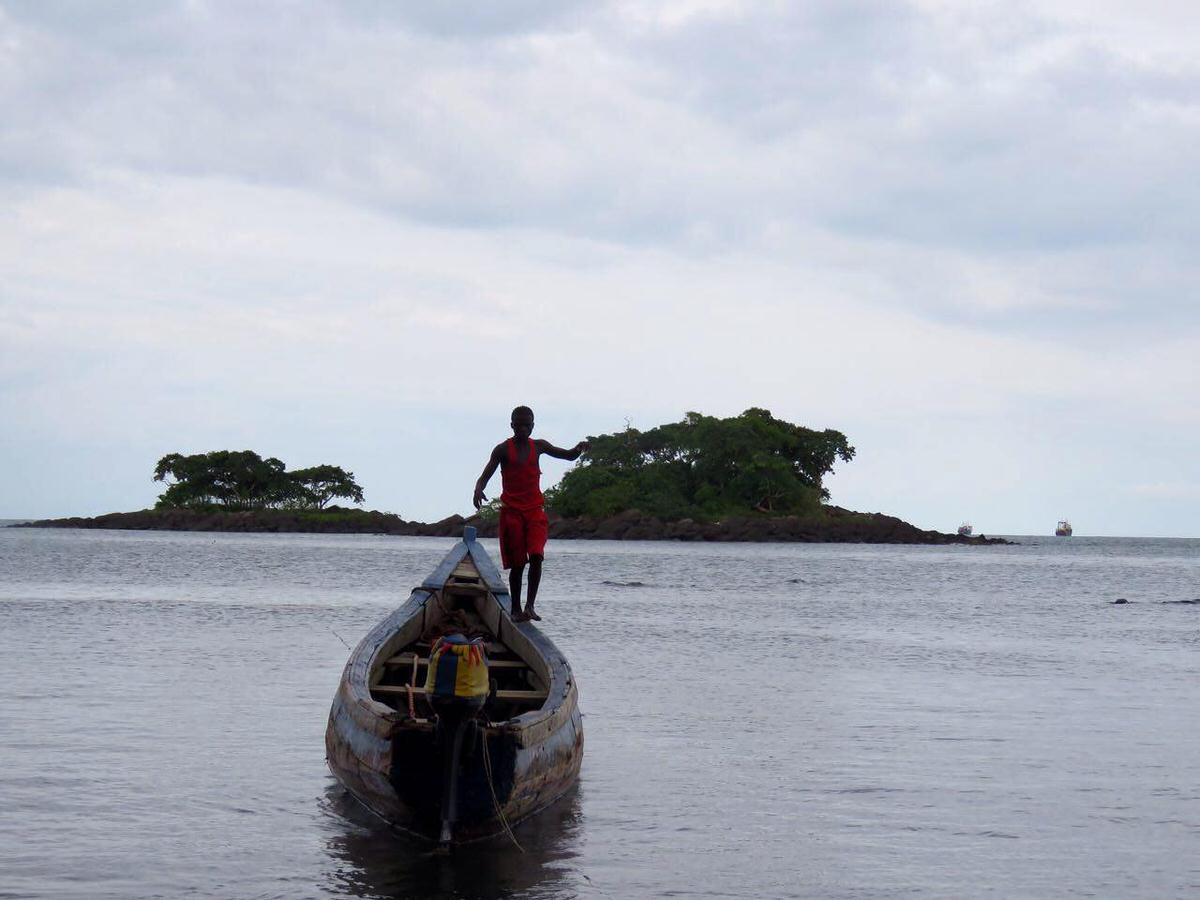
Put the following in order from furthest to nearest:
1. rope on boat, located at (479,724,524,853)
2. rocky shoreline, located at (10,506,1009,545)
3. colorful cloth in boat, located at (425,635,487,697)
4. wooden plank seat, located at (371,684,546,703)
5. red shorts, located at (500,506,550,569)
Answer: rocky shoreline, located at (10,506,1009,545) < red shorts, located at (500,506,550,569) < wooden plank seat, located at (371,684,546,703) < rope on boat, located at (479,724,524,853) < colorful cloth in boat, located at (425,635,487,697)

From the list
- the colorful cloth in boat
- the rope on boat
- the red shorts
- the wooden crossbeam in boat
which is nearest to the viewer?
the colorful cloth in boat

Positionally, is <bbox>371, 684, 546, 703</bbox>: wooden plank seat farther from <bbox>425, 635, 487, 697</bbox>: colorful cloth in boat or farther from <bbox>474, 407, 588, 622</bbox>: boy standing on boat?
<bbox>425, 635, 487, 697</bbox>: colorful cloth in boat

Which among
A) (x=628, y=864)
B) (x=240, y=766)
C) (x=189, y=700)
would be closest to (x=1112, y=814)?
(x=628, y=864)

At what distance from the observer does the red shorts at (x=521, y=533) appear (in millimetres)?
11430

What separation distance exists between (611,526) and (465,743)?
87.0 metres

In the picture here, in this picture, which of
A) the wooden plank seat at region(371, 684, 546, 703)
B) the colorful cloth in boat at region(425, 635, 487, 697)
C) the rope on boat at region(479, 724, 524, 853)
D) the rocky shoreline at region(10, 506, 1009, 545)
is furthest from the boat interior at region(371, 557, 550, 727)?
the rocky shoreline at region(10, 506, 1009, 545)

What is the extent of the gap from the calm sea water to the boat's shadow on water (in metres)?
0.02

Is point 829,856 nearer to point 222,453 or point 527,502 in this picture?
point 527,502

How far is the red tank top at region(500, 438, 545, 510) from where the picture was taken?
11.2m

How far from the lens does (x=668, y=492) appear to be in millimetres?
94125

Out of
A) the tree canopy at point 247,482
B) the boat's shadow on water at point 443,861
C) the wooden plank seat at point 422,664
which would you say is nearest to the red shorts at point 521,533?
the wooden plank seat at point 422,664

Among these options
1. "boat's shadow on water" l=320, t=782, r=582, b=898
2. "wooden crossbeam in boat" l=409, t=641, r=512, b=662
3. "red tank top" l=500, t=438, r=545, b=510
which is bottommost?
"boat's shadow on water" l=320, t=782, r=582, b=898

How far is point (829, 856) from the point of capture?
8.55 meters

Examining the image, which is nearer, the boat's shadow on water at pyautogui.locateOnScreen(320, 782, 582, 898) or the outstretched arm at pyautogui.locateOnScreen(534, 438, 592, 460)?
the boat's shadow on water at pyautogui.locateOnScreen(320, 782, 582, 898)
